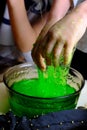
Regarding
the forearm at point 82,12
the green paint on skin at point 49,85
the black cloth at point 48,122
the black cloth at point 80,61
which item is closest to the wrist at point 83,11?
the forearm at point 82,12

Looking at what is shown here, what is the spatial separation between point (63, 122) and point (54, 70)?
12 cm

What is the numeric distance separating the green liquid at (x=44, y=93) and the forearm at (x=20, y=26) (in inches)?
14.5

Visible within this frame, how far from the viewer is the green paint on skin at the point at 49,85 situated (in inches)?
25.8

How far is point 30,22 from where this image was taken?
1.11 m

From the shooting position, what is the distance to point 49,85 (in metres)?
0.67

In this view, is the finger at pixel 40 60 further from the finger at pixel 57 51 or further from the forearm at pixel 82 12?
the forearm at pixel 82 12

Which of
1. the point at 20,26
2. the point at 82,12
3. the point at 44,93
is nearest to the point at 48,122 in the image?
the point at 44,93

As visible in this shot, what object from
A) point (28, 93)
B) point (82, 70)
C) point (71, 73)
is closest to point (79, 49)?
point (82, 70)

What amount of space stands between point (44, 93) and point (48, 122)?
0.28 feet

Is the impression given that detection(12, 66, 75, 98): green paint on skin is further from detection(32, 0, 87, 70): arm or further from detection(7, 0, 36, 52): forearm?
detection(7, 0, 36, 52): forearm

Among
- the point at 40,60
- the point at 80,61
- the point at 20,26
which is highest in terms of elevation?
the point at 40,60

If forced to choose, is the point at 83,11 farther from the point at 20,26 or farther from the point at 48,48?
the point at 20,26

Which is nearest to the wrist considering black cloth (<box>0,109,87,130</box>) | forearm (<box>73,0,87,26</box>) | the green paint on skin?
forearm (<box>73,0,87,26</box>)

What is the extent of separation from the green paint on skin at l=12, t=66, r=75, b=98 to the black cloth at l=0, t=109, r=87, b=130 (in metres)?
0.07
